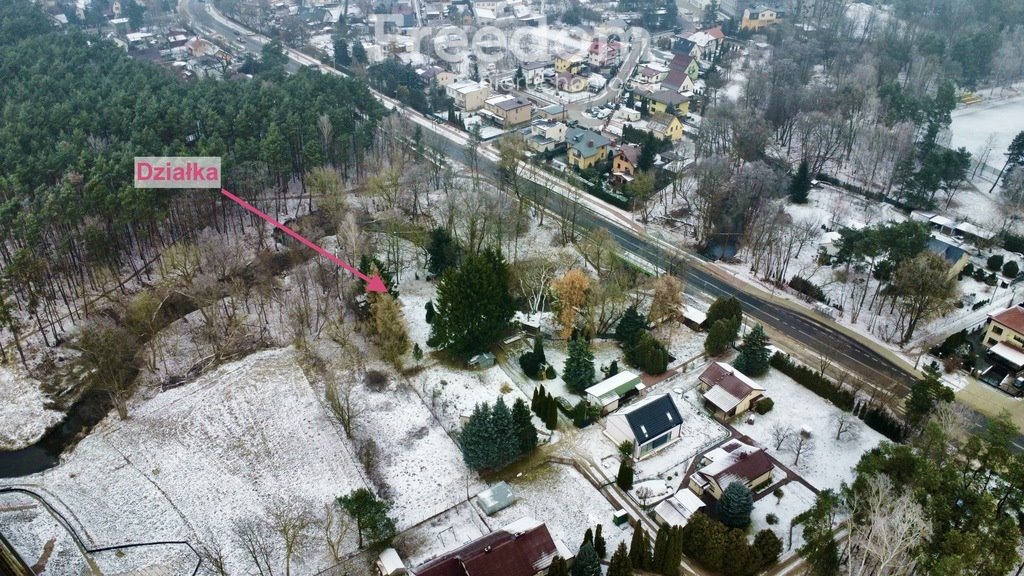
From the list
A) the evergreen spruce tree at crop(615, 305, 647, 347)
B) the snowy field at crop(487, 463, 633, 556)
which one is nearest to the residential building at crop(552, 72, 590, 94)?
the evergreen spruce tree at crop(615, 305, 647, 347)

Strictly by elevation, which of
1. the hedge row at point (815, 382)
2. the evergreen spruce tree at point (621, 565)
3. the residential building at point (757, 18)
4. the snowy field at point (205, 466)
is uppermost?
the residential building at point (757, 18)

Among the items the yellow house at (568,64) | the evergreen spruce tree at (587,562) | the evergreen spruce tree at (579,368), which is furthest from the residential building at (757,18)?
the evergreen spruce tree at (587,562)

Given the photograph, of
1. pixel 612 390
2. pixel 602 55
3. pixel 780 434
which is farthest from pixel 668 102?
pixel 780 434

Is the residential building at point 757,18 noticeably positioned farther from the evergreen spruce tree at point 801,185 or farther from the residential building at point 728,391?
the residential building at point 728,391

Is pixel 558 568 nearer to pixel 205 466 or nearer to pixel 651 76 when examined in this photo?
pixel 205 466

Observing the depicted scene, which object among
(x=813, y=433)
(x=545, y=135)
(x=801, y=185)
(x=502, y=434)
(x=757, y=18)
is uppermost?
(x=757, y=18)

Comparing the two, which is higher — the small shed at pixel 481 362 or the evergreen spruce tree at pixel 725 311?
the evergreen spruce tree at pixel 725 311
